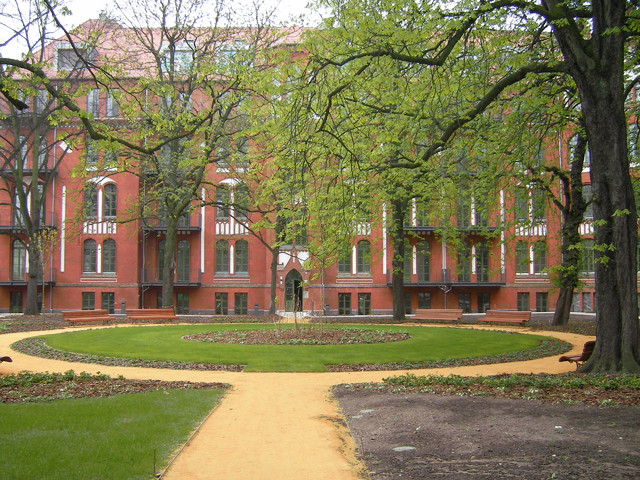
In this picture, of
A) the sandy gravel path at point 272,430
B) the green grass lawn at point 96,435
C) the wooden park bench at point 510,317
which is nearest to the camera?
the green grass lawn at point 96,435

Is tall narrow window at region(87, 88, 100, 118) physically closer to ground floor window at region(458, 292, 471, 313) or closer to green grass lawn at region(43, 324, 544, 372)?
green grass lawn at region(43, 324, 544, 372)

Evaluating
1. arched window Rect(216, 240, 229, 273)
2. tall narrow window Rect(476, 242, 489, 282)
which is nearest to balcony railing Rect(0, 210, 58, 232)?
arched window Rect(216, 240, 229, 273)

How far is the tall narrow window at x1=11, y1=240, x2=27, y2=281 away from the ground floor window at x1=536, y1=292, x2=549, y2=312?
3403 cm

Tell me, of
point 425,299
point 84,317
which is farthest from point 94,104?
point 425,299

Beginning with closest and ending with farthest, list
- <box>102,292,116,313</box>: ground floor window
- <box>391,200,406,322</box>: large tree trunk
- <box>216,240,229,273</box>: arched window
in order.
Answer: <box>391,200,406,322</box>: large tree trunk
<box>102,292,116,313</box>: ground floor window
<box>216,240,229,273</box>: arched window

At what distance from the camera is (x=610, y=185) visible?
34.4 feet

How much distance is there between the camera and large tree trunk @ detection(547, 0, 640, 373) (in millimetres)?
10297

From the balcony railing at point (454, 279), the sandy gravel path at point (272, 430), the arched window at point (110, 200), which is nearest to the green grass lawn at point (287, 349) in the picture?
the sandy gravel path at point (272, 430)

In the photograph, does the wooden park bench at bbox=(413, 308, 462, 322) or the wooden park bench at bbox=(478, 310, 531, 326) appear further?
the wooden park bench at bbox=(413, 308, 462, 322)

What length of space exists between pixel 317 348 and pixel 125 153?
1508cm

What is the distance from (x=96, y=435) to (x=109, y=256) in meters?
33.4

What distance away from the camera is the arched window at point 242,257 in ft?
125

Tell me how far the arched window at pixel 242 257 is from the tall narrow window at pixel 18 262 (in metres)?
13.8

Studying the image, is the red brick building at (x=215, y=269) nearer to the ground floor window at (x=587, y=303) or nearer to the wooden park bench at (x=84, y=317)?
the ground floor window at (x=587, y=303)
